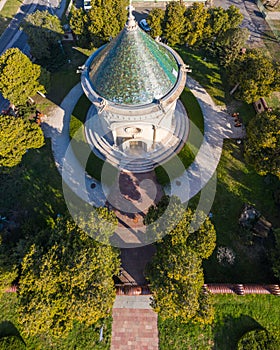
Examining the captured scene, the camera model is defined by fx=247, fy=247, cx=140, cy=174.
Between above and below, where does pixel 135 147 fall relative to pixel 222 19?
below

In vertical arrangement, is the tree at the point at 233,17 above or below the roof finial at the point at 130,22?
below

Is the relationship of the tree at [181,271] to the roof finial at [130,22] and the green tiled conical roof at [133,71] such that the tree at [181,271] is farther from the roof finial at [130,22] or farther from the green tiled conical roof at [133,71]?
the roof finial at [130,22]

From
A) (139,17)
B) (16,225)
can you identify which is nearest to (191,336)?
(16,225)

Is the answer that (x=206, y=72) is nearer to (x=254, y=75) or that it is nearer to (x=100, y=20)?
(x=254, y=75)

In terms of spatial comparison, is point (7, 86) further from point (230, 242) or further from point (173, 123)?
point (230, 242)

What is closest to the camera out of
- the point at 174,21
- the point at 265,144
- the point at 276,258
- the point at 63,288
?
the point at 63,288

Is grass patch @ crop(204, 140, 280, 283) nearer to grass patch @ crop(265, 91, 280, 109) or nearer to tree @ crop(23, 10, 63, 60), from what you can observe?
grass patch @ crop(265, 91, 280, 109)

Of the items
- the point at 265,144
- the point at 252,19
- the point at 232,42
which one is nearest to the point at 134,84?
the point at 265,144

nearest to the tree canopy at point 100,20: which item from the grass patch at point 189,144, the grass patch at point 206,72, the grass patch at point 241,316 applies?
the grass patch at point 206,72
